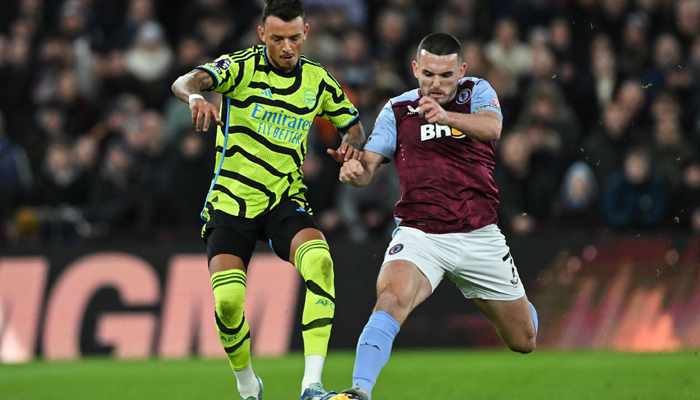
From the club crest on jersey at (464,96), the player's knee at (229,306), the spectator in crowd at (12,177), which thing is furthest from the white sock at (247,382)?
the spectator in crowd at (12,177)

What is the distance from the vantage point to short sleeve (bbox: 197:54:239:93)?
6316 mm

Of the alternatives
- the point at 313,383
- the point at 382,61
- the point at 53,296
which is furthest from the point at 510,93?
the point at 313,383

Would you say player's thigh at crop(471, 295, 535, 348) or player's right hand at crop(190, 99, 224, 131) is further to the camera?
player's thigh at crop(471, 295, 535, 348)

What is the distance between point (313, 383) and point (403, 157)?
5.44 feet

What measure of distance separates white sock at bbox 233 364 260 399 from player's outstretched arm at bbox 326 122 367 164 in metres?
1.59

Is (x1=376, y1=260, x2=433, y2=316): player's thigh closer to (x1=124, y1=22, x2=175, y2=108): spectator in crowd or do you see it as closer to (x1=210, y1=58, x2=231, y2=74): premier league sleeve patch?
(x1=210, y1=58, x2=231, y2=74): premier league sleeve patch

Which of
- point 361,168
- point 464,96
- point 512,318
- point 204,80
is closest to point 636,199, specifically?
point 512,318

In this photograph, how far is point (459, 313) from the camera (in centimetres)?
1150

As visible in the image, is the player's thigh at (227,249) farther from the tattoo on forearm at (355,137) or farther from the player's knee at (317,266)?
the tattoo on forearm at (355,137)

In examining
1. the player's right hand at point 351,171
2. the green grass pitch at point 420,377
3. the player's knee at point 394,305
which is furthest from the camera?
the green grass pitch at point 420,377

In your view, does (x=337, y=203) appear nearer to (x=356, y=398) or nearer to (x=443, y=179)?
(x=443, y=179)

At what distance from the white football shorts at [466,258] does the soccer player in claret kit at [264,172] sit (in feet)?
1.78

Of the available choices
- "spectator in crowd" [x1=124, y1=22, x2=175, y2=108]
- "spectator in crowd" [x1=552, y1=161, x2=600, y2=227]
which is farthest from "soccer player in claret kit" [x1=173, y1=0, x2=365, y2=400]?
"spectator in crowd" [x1=124, y1=22, x2=175, y2=108]

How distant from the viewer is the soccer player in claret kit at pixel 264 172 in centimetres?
631
